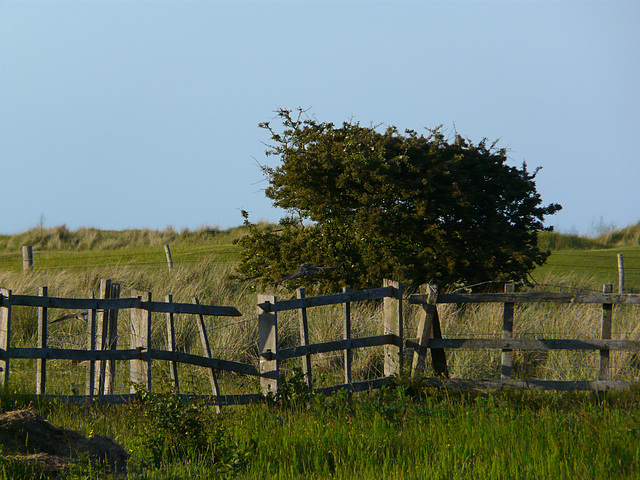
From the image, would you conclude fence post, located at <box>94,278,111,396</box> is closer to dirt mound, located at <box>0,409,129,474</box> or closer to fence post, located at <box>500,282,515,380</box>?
dirt mound, located at <box>0,409,129,474</box>

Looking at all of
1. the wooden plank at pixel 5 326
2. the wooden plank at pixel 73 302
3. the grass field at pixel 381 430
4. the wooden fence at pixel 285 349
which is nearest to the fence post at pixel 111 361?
the wooden fence at pixel 285 349

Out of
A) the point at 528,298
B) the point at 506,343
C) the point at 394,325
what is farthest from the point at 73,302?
the point at 528,298

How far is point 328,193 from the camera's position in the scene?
14227mm

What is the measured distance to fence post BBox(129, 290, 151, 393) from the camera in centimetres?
769

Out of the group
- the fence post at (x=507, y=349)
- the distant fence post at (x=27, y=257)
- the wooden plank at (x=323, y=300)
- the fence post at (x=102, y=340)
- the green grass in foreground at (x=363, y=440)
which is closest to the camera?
the green grass in foreground at (x=363, y=440)

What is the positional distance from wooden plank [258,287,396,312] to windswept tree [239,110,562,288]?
4923 mm

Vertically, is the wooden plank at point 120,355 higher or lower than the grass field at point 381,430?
higher

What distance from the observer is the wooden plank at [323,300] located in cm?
761

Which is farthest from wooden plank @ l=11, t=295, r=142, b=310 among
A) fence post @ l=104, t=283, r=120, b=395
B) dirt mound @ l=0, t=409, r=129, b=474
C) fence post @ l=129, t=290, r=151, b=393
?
dirt mound @ l=0, t=409, r=129, b=474

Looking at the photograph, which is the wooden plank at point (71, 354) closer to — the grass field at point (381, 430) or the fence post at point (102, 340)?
the grass field at point (381, 430)

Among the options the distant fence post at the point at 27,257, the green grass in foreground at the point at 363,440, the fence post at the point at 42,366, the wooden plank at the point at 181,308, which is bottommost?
the green grass in foreground at the point at 363,440

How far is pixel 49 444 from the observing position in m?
5.53

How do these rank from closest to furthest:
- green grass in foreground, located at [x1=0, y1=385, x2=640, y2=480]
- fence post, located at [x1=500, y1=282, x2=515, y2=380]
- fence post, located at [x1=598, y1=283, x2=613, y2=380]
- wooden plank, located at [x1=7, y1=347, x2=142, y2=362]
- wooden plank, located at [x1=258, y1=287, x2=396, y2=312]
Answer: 1. green grass in foreground, located at [x1=0, y1=385, x2=640, y2=480]
2. wooden plank, located at [x1=7, y1=347, x2=142, y2=362]
3. wooden plank, located at [x1=258, y1=287, x2=396, y2=312]
4. fence post, located at [x1=500, y1=282, x2=515, y2=380]
5. fence post, located at [x1=598, y1=283, x2=613, y2=380]

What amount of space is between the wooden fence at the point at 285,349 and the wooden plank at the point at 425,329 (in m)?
0.01
